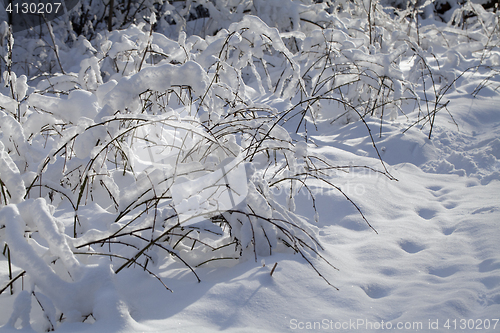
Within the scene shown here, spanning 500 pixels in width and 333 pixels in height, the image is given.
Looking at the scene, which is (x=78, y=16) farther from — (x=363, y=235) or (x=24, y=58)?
(x=363, y=235)

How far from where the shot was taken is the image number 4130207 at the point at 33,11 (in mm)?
5529

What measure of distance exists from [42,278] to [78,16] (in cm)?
629

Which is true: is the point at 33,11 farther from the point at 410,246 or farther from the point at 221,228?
the point at 410,246

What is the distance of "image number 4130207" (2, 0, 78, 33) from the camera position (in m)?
5.53

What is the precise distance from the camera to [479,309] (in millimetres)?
1075

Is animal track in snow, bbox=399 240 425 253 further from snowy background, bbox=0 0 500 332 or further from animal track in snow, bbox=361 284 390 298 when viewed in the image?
animal track in snow, bbox=361 284 390 298
